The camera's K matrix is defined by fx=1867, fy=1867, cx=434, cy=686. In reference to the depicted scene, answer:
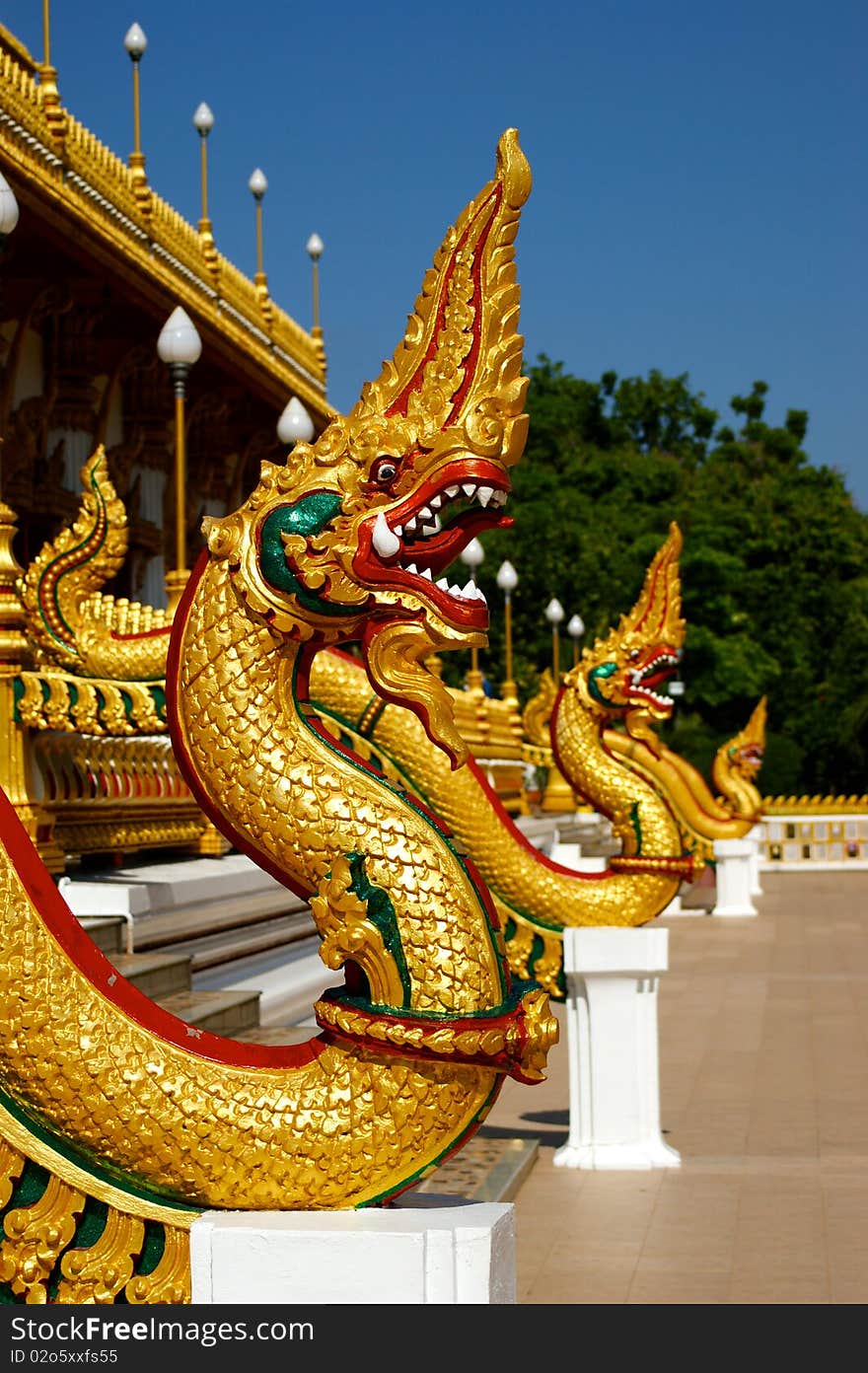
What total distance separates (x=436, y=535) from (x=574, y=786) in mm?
4577

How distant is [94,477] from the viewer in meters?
6.54

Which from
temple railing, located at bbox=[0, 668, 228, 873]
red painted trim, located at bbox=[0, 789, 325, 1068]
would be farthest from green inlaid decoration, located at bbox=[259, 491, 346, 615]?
temple railing, located at bbox=[0, 668, 228, 873]

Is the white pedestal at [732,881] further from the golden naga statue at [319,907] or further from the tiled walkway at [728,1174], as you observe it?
the golden naga statue at [319,907]

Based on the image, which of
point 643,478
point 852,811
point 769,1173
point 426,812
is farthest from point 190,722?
point 643,478

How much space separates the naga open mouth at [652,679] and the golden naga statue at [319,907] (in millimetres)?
4956

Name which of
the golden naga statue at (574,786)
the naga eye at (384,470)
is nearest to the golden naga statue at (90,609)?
the golden naga statue at (574,786)

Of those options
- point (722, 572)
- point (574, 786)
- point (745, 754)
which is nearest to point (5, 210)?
point (574, 786)

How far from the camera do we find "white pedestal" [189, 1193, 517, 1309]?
2666 mm

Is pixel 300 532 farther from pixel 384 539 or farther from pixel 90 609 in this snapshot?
pixel 90 609

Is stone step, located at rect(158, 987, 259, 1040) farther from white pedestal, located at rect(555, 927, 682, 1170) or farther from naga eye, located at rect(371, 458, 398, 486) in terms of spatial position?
naga eye, located at rect(371, 458, 398, 486)

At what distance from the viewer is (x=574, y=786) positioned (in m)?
7.59
